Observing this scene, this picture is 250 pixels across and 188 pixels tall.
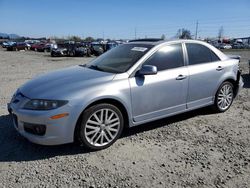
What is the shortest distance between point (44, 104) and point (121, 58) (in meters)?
1.68

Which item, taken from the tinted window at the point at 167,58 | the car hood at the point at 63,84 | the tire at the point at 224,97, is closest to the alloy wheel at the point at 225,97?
the tire at the point at 224,97

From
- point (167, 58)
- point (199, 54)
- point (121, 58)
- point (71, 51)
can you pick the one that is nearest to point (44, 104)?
point (121, 58)

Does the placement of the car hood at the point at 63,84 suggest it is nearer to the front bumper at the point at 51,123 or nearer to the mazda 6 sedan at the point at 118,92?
the mazda 6 sedan at the point at 118,92

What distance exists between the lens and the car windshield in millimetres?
4183

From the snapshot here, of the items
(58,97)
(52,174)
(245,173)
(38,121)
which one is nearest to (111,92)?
(58,97)

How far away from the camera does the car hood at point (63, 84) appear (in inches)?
139

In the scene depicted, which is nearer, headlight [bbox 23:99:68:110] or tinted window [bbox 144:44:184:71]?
headlight [bbox 23:99:68:110]

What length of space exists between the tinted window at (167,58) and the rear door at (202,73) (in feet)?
0.74

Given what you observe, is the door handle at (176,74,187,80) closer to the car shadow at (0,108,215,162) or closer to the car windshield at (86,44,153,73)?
the car windshield at (86,44,153,73)

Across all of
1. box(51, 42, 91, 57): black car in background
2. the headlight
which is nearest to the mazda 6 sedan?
the headlight

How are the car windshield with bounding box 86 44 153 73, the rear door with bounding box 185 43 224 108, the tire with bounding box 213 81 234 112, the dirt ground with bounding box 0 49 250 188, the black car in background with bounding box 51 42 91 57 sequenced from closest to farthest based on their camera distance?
the dirt ground with bounding box 0 49 250 188, the car windshield with bounding box 86 44 153 73, the rear door with bounding box 185 43 224 108, the tire with bounding box 213 81 234 112, the black car in background with bounding box 51 42 91 57

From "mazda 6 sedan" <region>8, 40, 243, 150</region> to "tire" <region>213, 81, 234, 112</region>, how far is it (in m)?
0.04

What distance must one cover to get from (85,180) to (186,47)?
2.99 m

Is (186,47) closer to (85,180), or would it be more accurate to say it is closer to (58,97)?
(58,97)
